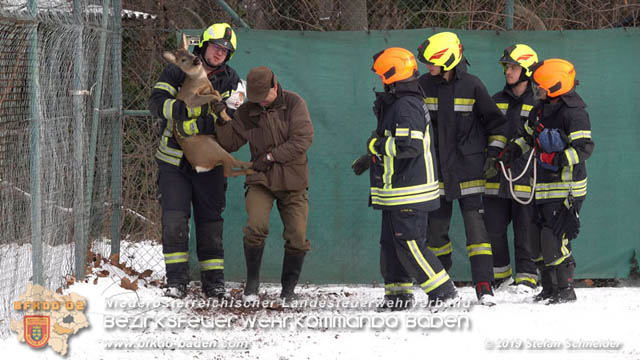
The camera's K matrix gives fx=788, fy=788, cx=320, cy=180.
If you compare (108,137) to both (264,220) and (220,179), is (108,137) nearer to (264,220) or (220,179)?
(220,179)

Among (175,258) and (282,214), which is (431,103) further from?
(175,258)

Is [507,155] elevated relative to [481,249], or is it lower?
elevated

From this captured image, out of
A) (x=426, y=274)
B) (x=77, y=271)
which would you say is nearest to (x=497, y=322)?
(x=426, y=274)

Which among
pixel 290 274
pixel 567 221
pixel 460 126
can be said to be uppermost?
pixel 460 126

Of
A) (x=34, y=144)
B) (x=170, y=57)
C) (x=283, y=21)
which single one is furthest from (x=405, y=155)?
(x=283, y=21)

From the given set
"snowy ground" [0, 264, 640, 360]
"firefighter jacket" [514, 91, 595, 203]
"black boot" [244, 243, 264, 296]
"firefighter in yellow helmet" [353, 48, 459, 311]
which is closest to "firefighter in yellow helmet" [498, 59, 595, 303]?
"firefighter jacket" [514, 91, 595, 203]

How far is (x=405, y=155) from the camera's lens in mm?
5746

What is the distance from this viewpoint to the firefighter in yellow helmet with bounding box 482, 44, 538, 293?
666 cm

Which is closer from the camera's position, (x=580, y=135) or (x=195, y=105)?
(x=580, y=135)

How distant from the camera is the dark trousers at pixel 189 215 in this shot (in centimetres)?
643

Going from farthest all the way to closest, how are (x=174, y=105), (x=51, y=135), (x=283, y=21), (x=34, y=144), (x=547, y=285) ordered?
1. (x=283, y=21)
2. (x=547, y=285)
3. (x=174, y=105)
4. (x=51, y=135)
5. (x=34, y=144)

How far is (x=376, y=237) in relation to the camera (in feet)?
24.2

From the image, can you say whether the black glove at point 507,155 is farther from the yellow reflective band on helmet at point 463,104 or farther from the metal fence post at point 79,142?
the metal fence post at point 79,142

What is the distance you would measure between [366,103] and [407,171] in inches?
62.5
